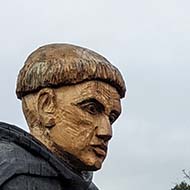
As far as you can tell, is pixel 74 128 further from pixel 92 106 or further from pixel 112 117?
pixel 112 117

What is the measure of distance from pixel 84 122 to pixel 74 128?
2.7 inches

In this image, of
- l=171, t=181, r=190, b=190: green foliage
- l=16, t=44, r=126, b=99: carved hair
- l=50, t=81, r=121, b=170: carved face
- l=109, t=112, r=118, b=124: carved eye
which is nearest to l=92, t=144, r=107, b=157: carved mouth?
l=50, t=81, r=121, b=170: carved face

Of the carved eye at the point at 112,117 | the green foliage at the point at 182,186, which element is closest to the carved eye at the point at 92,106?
the carved eye at the point at 112,117

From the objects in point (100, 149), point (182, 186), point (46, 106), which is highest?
point (182, 186)

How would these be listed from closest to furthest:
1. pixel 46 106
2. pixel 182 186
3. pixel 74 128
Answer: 1. pixel 74 128
2. pixel 46 106
3. pixel 182 186

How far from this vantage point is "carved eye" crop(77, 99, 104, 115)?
4.87 m

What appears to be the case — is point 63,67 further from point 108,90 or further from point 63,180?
point 63,180

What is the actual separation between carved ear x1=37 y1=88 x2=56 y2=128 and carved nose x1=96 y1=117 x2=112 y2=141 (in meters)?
0.28

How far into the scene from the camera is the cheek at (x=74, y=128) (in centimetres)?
482

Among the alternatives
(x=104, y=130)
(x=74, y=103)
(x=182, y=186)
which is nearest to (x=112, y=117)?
(x=104, y=130)

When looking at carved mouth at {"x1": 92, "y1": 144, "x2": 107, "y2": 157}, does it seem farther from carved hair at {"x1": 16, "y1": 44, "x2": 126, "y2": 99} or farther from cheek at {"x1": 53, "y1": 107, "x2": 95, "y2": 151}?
carved hair at {"x1": 16, "y1": 44, "x2": 126, "y2": 99}

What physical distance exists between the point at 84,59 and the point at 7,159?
0.79 metres

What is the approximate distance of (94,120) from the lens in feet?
16.0

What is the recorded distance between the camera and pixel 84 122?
484 cm
